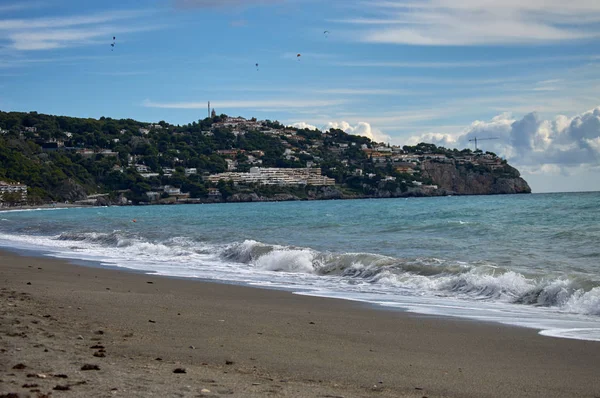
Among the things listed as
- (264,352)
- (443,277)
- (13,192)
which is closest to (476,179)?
(13,192)

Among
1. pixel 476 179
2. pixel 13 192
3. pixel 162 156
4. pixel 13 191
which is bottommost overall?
pixel 13 192

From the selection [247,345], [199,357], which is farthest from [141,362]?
[247,345]

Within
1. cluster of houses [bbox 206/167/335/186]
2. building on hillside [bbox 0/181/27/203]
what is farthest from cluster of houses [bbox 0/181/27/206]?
cluster of houses [bbox 206/167/335/186]

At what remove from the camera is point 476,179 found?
133250 millimetres

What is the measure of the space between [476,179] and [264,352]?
132 meters

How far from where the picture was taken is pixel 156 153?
138 m

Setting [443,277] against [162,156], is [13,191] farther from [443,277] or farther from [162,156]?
[443,277]

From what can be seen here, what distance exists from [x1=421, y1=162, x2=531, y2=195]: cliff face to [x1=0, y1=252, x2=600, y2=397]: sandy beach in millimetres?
123818

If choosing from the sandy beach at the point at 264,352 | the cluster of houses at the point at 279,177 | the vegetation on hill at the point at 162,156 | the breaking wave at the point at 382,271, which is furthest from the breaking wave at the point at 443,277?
the cluster of houses at the point at 279,177

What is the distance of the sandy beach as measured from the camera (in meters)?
5.11

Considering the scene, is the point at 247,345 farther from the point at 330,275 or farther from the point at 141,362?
the point at 330,275

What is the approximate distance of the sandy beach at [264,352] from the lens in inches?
201

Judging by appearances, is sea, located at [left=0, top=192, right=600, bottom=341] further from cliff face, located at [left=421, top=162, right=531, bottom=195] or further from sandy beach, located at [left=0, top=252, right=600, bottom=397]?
cliff face, located at [left=421, top=162, right=531, bottom=195]

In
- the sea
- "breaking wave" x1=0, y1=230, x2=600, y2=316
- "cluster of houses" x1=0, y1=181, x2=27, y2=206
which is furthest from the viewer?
"cluster of houses" x1=0, y1=181, x2=27, y2=206
